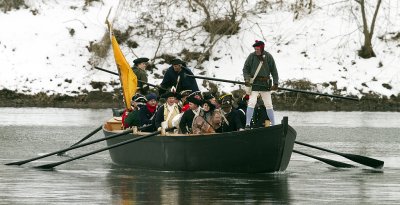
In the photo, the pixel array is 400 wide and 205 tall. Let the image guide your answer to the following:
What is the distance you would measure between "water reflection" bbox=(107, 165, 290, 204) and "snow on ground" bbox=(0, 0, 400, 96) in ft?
64.5

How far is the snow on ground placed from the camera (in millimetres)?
Result: 40281

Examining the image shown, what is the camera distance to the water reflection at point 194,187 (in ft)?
54.7

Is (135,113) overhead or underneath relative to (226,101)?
underneath

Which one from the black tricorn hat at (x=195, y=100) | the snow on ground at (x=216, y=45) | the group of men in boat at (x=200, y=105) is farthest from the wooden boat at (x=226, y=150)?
the snow on ground at (x=216, y=45)

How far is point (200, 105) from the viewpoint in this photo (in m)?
20.3

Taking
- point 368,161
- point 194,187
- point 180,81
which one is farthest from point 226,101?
point 194,187

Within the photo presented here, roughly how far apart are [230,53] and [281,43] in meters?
1.81

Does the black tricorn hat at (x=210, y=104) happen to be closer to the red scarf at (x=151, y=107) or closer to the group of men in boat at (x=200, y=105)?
the group of men in boat at (x=200, y=105)

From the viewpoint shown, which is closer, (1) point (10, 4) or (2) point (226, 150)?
(2) point (226, 150)

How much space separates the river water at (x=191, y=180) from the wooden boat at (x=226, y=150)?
0.56 ft

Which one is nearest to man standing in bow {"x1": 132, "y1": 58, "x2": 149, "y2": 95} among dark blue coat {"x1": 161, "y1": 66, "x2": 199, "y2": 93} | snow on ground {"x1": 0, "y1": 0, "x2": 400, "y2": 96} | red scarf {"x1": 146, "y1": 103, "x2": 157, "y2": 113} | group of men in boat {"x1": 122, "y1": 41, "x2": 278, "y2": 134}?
group of men in boat {"x1": 122, "y1": 41, "x2": 278, "y2": 134}

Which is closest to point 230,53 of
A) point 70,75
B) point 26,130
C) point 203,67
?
point 203,67

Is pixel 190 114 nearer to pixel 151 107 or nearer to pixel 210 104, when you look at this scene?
pixel 210 104

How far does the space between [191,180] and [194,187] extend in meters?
1.00
